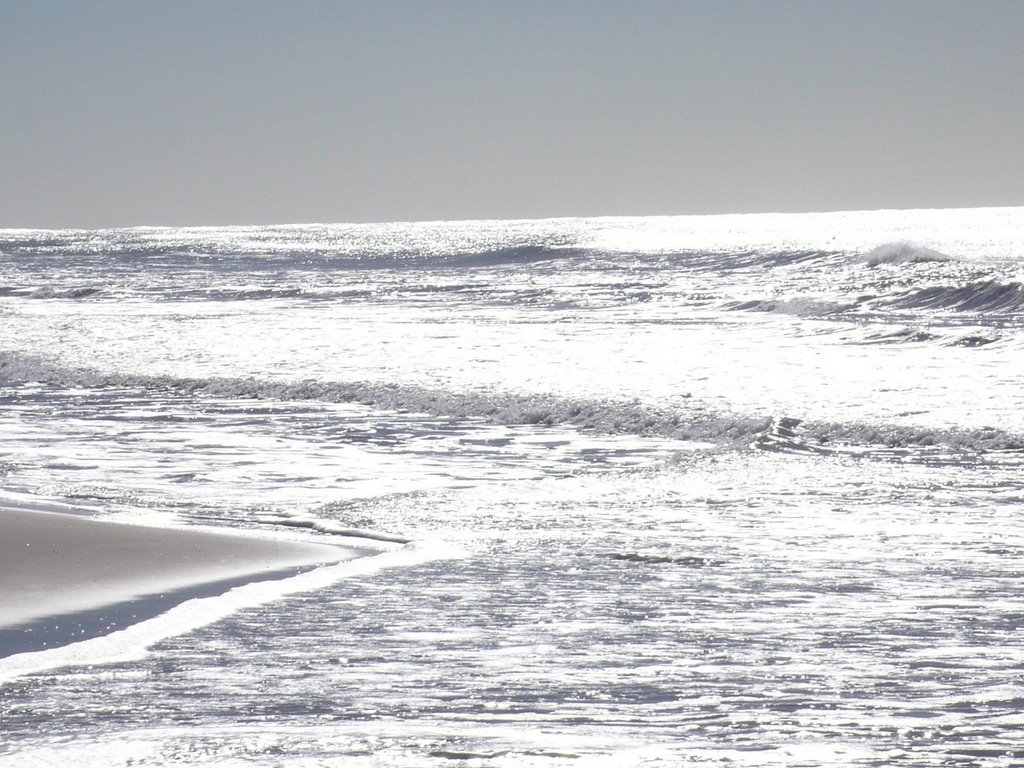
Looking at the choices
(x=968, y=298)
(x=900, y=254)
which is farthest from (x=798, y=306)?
(x=900, y=254)

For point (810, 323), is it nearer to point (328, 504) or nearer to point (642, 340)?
point (642, 340)

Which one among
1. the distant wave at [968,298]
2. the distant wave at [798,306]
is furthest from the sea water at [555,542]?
the distant wave at [798,306]

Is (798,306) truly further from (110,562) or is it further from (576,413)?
(110,562)

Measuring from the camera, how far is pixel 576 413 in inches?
460

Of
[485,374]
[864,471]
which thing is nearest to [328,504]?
[864,471]

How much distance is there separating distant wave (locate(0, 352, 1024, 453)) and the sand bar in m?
4.53

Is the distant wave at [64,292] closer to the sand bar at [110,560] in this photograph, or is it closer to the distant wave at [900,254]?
the distant wave at [900,254]

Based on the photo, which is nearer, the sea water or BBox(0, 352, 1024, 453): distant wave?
the sea water

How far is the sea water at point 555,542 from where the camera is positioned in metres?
3.63

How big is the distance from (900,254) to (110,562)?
108 feet

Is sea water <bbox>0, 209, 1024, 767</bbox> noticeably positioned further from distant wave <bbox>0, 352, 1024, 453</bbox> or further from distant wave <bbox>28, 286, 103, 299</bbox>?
distant wave <bbox>28, 286, 103, 299</bbox>

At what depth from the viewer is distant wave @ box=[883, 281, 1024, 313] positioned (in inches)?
902

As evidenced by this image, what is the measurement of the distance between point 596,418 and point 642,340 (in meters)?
7.84

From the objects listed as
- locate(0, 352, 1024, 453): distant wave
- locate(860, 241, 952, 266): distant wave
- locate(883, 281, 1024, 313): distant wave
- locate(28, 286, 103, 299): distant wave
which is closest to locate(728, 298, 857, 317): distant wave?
locate(883, 281, 1024, 313): distant wave
